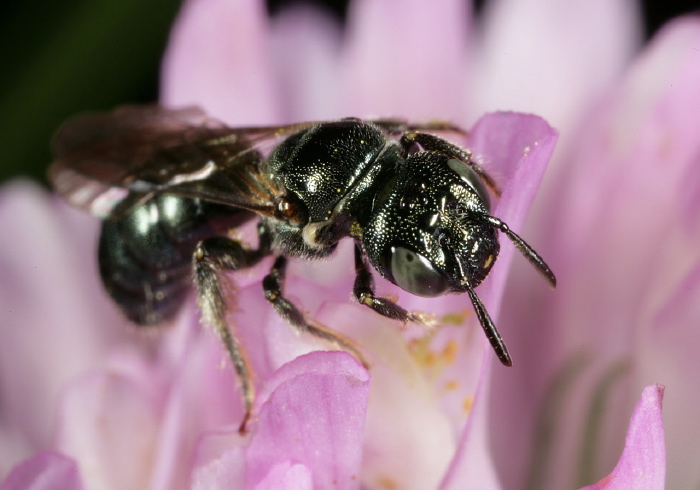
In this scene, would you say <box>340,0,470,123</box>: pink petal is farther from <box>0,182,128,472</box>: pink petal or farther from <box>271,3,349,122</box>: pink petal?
<box>0,182,128,472</box>: pink petal

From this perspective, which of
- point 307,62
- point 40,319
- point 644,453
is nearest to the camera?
point 644,453

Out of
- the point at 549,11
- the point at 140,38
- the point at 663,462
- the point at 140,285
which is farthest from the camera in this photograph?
the point at 140,38

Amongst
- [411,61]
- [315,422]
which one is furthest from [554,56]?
[315,422]

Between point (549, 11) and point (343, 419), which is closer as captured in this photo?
point (343, 419)

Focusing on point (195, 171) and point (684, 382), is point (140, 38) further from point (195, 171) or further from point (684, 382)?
point (684, 382)

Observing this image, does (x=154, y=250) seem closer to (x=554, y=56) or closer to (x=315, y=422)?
(x=315, y=422)

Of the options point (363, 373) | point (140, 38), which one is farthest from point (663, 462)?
point (140, 38)

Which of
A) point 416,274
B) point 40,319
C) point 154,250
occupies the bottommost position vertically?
point 40,319

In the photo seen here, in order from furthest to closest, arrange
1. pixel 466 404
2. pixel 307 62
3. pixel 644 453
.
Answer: pixel 307 62, pixel 466 404, pixel 644 453
